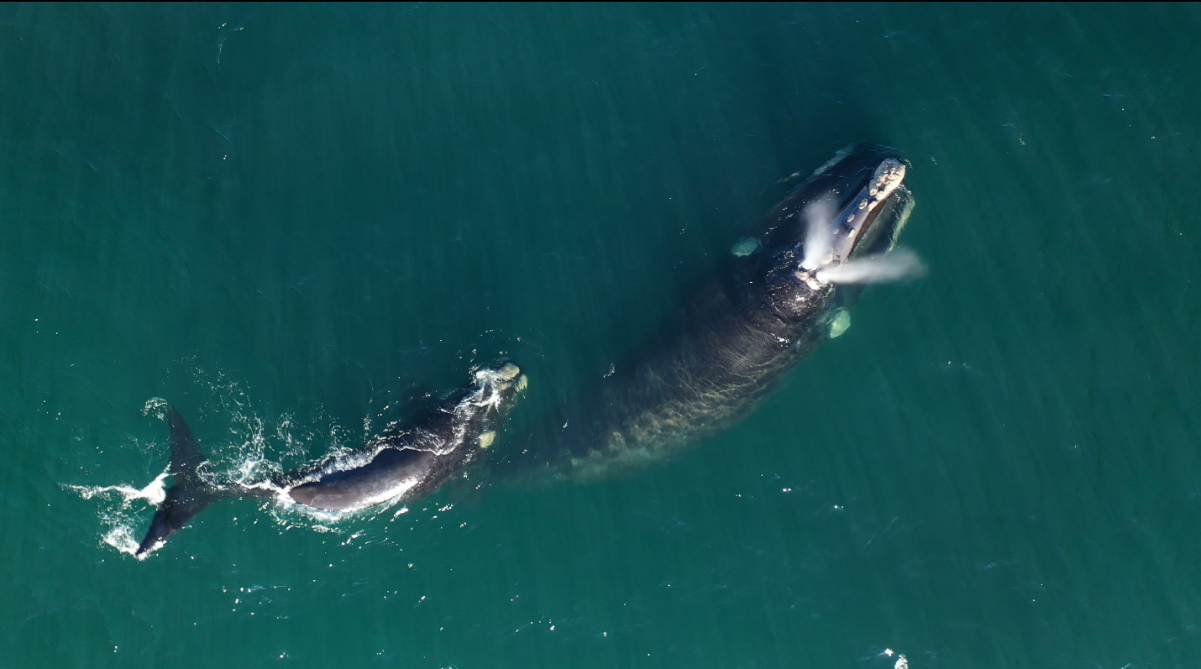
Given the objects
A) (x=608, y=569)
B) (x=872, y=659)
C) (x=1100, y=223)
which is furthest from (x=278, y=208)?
(x=1100, y=223)

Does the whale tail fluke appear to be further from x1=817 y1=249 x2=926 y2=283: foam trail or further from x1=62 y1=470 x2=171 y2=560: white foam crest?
x1=817 y1=249 x2=926 y2=283: foam trail

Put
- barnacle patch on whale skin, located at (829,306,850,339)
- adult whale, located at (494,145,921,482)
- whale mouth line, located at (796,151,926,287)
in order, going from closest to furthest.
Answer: adult whale, located at (494,145,921,482) → barnacle patch on whale skin, located at (829,306,850,339) → whale mouth line, located at (796,151,926,287)

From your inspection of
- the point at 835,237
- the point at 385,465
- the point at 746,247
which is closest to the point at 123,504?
the point at 385,465

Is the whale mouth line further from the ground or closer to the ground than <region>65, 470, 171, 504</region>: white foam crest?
further from the ground

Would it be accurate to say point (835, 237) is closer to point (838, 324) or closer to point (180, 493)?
point (838, 324)

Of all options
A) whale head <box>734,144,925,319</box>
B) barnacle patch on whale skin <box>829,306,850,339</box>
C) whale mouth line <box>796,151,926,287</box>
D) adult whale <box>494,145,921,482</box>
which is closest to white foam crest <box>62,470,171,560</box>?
adult whale <box>494,145,921,482</box>

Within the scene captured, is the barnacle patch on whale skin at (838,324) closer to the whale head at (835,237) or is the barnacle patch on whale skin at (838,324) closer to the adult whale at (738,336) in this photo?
the adult whale at (738,336)
